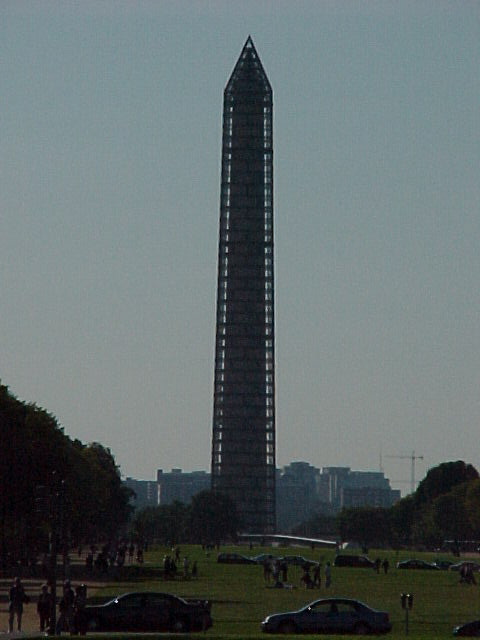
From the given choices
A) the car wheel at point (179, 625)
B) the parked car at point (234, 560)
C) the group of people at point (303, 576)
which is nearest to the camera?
the car wheel at point (179, 625)

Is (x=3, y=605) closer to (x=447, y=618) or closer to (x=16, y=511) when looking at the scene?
(x=447, y=618)

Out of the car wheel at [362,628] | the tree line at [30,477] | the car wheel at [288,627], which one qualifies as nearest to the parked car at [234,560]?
the tree line at [30,477]

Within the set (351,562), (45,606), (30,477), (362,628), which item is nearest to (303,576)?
(30,477)

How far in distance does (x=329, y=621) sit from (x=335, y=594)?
2434 centimetres

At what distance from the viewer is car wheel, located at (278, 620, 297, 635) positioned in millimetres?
46625

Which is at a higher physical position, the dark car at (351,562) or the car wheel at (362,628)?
the dark car at (351,562)

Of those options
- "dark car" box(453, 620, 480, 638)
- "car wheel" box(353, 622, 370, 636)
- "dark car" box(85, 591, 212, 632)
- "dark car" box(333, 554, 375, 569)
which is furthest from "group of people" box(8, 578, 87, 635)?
Answer: "dark car" box(333, 554, 375, 569)

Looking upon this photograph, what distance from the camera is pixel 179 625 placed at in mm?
47969

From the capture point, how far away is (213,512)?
195625 millimetres

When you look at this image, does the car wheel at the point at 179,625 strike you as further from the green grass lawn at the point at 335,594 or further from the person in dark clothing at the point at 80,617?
the person in dark clothing at the point at 80,617

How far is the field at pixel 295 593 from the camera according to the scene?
51.9 meters

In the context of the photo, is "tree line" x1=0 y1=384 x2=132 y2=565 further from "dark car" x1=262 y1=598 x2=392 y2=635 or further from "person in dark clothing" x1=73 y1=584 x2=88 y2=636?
"dark car" x1=262 y1=598 x2=392 y2=635

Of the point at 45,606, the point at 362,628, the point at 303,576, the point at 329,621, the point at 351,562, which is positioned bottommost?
the point at 362,628

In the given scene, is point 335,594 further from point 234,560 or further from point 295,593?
point 234,560
